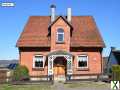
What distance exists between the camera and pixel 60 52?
156ft

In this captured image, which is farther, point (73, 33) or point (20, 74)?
point (73, 33)

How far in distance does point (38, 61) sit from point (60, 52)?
2.95m

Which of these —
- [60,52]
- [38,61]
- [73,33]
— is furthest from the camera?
[73,33]

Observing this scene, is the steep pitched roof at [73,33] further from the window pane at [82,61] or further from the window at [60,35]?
the window pane at [82,61]

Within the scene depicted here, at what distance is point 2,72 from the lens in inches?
1734

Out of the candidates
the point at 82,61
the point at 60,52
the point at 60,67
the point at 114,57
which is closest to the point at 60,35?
the point at 60,52

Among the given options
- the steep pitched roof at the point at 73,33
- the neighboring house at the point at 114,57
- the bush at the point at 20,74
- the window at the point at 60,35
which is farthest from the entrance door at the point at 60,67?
the neighboring house at the point at 114,57

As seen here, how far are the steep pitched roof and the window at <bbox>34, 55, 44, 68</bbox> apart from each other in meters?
1.48

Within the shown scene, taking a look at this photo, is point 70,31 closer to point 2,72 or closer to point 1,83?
point 2,72

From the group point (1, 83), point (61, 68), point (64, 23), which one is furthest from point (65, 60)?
point (1, 83)

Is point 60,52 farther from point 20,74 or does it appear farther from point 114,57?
point 114,57

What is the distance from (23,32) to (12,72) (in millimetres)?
8119

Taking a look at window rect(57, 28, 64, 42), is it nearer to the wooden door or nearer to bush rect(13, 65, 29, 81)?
the wooden door

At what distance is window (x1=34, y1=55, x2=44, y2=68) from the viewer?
158ft
